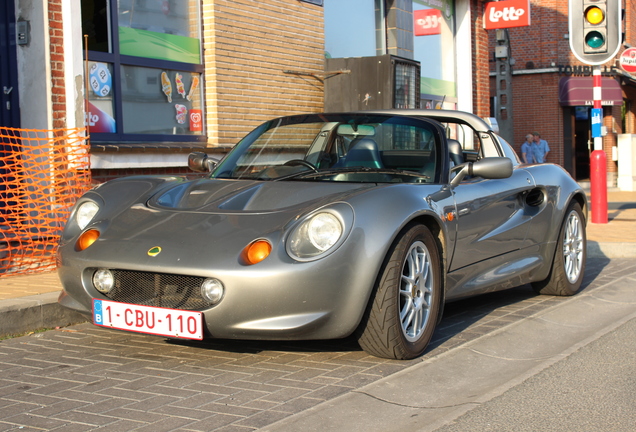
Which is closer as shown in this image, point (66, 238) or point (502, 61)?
point (66, 238)

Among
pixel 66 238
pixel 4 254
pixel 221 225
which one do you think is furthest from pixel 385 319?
pixel 4 254

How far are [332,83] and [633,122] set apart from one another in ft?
76.8

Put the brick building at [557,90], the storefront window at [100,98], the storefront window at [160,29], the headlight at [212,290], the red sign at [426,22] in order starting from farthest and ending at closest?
1. the brick building at [557,90]
2. the red sign at [426,22]
3. the storefront window at [160,29]
4. the storefront window at [100,98]
5. the headlight at [212,290]

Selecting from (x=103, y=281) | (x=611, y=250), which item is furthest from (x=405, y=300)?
(x=611, y=250)

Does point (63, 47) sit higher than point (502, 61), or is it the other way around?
point (502, 61)

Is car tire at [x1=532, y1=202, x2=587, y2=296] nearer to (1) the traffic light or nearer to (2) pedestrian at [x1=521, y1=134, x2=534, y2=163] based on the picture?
(1) the traffic light

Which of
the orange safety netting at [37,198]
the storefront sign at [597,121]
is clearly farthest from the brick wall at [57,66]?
the storefront sign at [597,121]

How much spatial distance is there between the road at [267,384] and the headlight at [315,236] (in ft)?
2.03

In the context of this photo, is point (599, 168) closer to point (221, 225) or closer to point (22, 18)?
point (22, 18)

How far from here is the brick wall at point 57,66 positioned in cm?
832

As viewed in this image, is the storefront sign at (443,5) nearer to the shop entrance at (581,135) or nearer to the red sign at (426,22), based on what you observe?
the red sign at (426,22)

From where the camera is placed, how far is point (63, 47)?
27.7ft

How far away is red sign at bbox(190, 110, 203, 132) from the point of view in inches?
414

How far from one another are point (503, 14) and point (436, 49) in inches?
80.1
